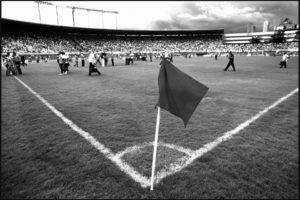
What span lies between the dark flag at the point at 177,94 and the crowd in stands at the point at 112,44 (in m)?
48.3

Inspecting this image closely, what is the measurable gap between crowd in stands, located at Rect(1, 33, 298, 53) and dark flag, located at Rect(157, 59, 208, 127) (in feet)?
158

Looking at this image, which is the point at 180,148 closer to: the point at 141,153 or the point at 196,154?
the point at 196,154

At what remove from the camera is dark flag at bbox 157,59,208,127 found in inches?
104

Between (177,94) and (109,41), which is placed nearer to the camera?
(177,94)

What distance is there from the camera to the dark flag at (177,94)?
263 centimetres

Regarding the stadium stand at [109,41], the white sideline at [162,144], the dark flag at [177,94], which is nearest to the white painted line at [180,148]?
the white sideline at [162,144]

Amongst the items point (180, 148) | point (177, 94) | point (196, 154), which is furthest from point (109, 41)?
point (177, 94)

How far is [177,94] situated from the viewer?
8.68 ft

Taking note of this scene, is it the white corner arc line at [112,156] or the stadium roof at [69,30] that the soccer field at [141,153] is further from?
the stadium roof at [69,30]

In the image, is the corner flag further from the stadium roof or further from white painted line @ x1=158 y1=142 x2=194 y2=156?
the stadium roof

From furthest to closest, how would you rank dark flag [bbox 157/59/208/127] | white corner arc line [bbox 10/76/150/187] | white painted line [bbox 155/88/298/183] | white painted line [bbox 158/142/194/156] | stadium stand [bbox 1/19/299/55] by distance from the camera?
1. stadium stand [bbox 1/19/299/55]
2. white painted line [bbox 158/142/194/156]
3. white painted line [bbox 155/88/298/183]
4. white corner arc line [bbox 10/76/150/187]
5. dark flag [bbox 157/59/208/127]

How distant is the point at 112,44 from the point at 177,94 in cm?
6951

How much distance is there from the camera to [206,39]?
80.7m

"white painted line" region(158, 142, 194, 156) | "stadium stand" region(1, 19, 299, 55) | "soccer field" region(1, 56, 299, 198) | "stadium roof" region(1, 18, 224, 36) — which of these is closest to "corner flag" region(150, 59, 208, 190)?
"soccer field" region(1, 56, 299, 198)
